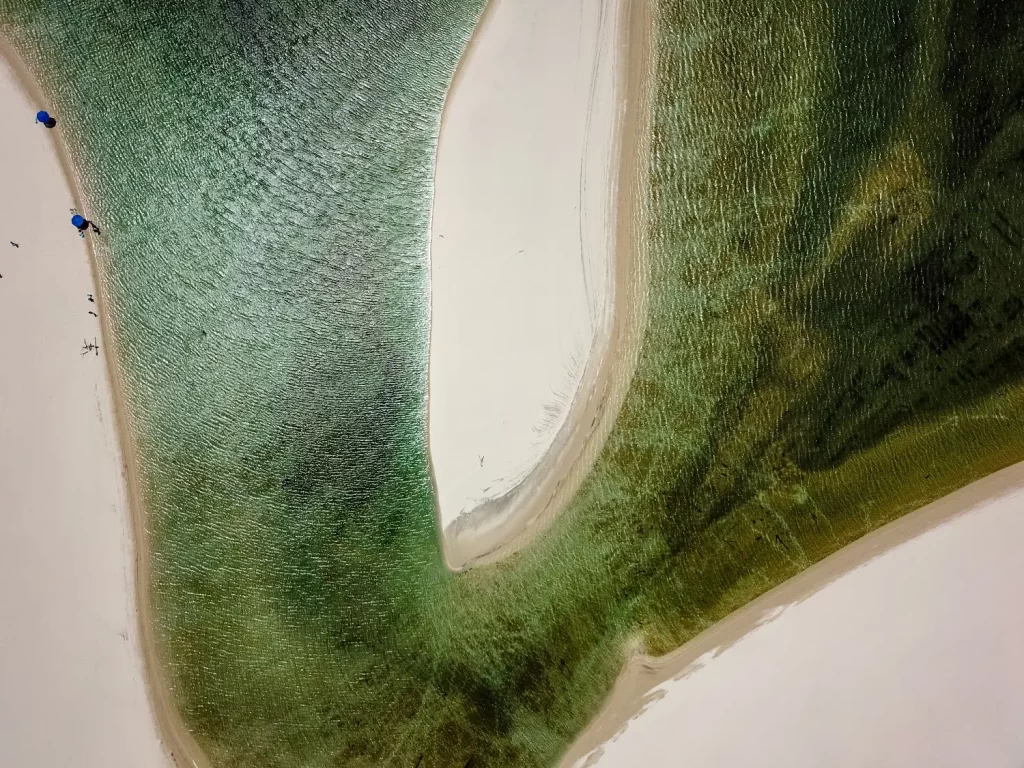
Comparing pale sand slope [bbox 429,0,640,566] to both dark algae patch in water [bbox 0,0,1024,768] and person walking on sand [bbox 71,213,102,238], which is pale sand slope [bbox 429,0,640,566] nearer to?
dark algae patch in water [bbox 0,0,1024,768]

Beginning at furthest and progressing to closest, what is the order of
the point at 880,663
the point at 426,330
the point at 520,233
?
the point at 426,330
the point at 520,233
the point at 880,663

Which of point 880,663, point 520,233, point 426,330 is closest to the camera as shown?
point 880,663

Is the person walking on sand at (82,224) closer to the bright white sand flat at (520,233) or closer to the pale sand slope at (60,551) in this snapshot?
the pale sand slope at (60,551)

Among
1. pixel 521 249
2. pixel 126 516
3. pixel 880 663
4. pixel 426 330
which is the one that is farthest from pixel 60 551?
pixel 880 663

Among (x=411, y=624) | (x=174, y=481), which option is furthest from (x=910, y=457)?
(x=174, y=481)

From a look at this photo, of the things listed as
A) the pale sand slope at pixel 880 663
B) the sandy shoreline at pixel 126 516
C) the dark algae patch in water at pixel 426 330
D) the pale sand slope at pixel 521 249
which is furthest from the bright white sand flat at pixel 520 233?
the sandy shoreline at pixel 126 516

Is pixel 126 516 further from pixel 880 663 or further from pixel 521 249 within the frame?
pixel 880 663
